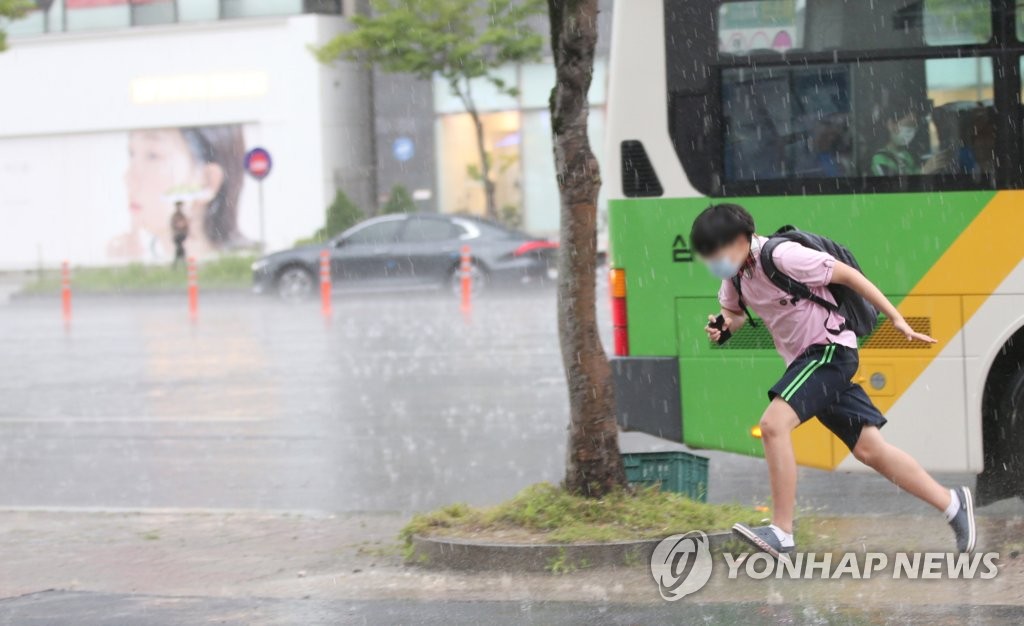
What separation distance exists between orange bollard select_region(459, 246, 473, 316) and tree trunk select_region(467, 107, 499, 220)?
33.6ft

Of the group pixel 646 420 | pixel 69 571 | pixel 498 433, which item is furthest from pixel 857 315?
pixel 498 433

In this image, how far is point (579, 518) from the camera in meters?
6.82

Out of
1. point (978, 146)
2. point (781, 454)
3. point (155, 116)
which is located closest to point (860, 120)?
point (978, 146)

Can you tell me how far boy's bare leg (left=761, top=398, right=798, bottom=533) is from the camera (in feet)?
19.7

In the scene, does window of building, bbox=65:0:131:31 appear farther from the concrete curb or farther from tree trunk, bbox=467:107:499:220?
the concrete curb

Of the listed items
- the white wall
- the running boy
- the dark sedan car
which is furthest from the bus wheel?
the white wall

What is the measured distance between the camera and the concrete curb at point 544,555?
6.52 metres

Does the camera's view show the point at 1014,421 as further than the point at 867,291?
Yes

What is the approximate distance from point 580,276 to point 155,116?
33.8 meters

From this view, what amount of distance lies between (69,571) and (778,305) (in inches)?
148

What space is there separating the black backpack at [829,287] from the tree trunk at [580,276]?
1.03 m

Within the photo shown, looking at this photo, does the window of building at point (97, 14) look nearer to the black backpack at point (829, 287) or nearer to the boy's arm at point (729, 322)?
the boy's arm at point (729, 322)

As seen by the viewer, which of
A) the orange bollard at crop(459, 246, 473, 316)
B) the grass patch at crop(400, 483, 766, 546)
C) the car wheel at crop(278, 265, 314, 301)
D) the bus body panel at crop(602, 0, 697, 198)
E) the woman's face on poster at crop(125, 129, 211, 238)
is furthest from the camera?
the woman's face on poster at crop(125, 129, 211, 238)

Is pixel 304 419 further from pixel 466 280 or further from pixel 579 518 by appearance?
pixel 466 280
